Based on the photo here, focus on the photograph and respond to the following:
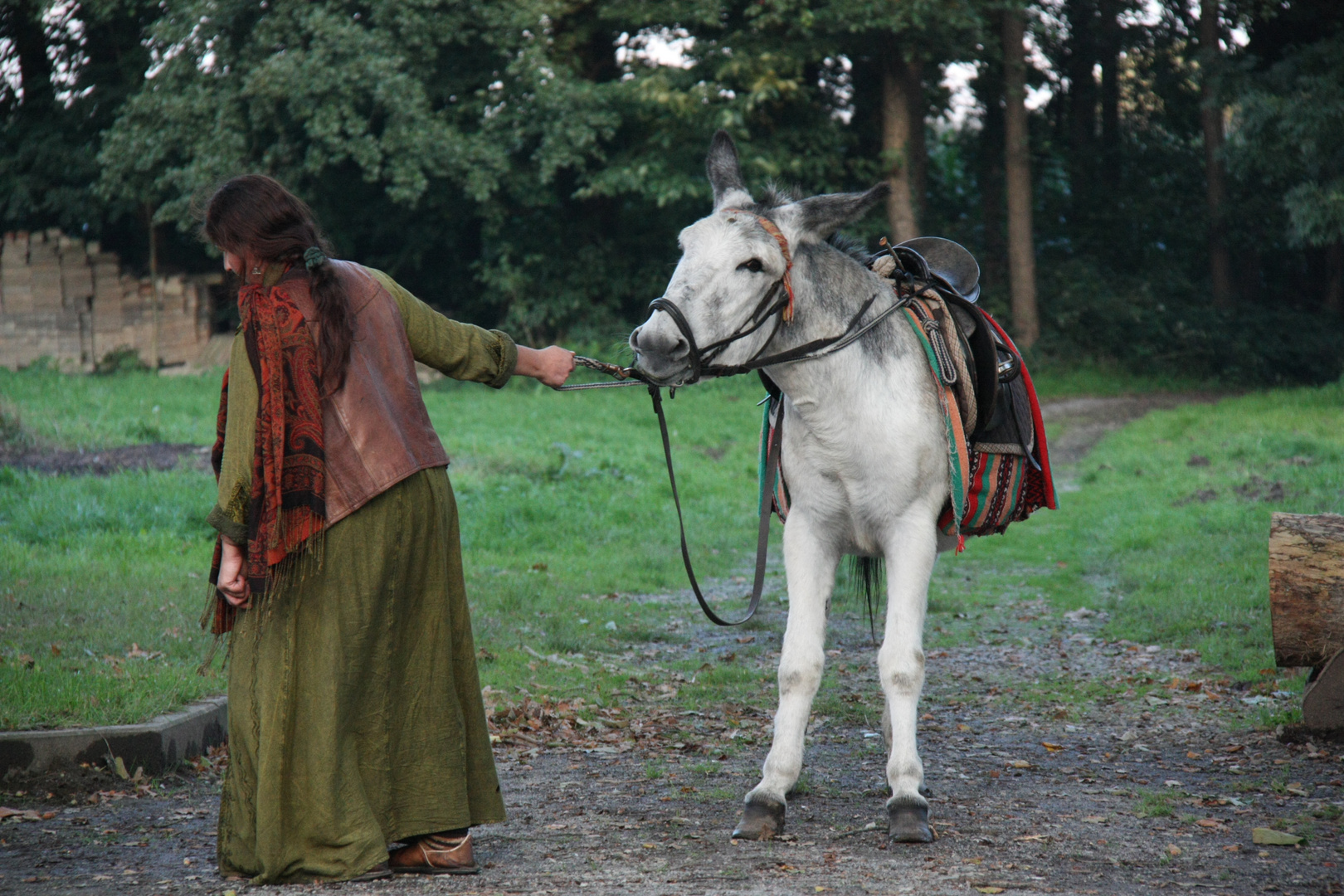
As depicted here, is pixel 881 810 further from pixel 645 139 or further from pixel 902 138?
pixel 902 138

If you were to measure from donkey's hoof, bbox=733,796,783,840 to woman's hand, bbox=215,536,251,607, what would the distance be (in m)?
1.75

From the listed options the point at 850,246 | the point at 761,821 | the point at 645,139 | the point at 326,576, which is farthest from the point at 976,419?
the point at 645,139

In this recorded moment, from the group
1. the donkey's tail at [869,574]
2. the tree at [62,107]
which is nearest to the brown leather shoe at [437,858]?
the donkey's tail at [869,574]

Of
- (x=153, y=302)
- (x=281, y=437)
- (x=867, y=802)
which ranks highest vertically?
(x=153, y=302)

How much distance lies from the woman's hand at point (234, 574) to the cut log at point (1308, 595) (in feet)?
13.9

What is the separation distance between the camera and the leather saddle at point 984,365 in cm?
471

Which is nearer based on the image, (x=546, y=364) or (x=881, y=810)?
(x=546, y=364)

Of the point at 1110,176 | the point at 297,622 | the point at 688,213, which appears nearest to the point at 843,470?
the point at 297,622

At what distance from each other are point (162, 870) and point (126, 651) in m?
2.45

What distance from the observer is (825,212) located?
408 cm

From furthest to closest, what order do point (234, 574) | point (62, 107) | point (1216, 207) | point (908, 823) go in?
point (1216, 207)
point (62, 107)
point (908, 823)
point (234, 574)

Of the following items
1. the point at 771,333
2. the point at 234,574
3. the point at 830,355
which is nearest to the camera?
the point at 234,574

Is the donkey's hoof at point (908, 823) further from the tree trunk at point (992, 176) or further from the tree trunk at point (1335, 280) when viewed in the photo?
the tree trunk at point (1335, 280)

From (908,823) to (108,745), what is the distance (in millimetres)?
3058
